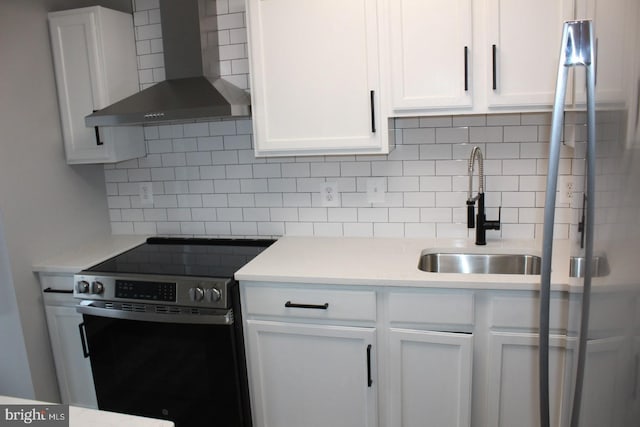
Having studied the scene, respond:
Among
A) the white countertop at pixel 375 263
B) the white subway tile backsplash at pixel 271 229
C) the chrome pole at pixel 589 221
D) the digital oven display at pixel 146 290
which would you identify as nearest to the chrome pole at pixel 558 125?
the chrome pole at pixel 589 221

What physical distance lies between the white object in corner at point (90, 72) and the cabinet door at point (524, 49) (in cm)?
187

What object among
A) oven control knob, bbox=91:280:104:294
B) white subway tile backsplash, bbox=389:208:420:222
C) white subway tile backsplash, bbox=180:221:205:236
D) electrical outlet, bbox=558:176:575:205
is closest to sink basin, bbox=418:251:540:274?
white subway tile backsplash, bbox=389:208:420:222

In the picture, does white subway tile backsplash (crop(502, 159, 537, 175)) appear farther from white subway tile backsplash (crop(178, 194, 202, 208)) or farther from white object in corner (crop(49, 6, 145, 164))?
white object in corner (crop(49, 6, 145, 164))

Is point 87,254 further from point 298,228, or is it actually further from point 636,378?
point 636,378

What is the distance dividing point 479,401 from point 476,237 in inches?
29.6

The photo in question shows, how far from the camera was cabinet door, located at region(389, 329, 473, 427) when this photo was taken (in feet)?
6.56

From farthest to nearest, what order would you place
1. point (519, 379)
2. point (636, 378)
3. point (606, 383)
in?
point (519, 379)
point (606, 383)
point (636, 378)

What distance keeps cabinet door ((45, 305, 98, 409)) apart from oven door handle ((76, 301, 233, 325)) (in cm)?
23

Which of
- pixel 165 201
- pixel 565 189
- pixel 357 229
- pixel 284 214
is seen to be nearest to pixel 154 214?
pixel 165 201

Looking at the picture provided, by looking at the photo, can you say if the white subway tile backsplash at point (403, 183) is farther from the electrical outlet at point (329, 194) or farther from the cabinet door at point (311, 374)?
the cabinet door at point (311, 374)

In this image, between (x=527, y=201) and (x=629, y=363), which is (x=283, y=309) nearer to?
(x=527, y=201)

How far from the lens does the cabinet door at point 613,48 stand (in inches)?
28.1

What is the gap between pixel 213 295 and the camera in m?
2.15

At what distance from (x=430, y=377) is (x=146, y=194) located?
1919 mm
